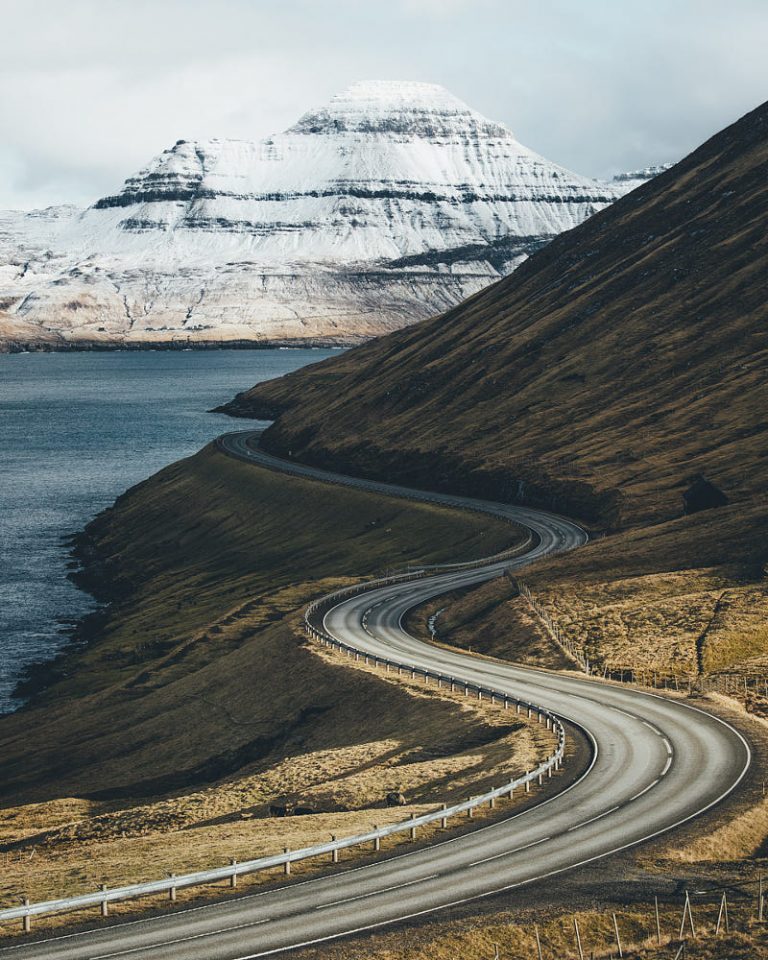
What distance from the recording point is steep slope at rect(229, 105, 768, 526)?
119 metres

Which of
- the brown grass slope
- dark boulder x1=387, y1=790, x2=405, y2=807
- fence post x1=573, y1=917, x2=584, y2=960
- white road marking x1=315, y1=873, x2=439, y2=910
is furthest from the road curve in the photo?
the brown grass slope

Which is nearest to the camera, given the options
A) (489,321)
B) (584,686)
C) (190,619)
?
(584,686)

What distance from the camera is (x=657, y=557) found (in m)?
86.8

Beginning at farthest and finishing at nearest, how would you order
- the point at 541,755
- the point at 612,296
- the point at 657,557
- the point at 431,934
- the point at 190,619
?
the point at 612,296 → the point at 190,619 → the point at 657,557 → the point at 541,755 → the point at 431,934

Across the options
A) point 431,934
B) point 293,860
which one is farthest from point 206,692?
point 431,934

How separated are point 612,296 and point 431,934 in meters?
153

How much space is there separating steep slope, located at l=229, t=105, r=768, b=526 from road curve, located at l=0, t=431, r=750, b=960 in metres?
46.5

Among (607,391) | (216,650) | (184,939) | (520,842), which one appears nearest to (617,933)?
(520,842)

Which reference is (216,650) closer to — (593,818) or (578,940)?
(593,818)

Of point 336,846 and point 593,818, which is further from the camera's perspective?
point 593,818

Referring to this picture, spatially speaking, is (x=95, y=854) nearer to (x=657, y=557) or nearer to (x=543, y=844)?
(x=543, y=844)

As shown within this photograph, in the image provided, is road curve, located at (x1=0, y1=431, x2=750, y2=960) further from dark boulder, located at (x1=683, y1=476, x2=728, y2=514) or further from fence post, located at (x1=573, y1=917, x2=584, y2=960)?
dark boulder, located at (x1=683, y1=476, x2=728, y2=514)

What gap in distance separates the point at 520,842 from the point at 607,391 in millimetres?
114010

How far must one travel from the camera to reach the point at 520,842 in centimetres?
3869
